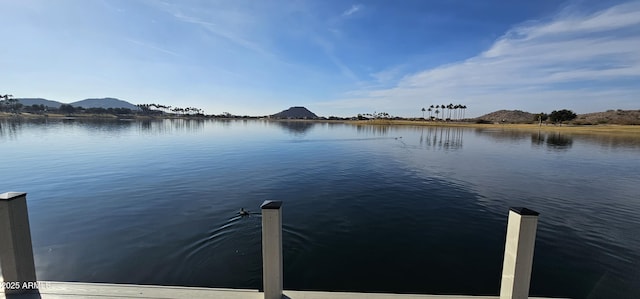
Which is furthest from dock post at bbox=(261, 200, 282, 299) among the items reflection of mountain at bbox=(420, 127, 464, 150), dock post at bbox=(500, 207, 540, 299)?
reflection of mountain at bbox=(420, 127, 464, 150)

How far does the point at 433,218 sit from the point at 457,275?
350cm

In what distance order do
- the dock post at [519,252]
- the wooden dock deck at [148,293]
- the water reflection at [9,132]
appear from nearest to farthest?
1. the dock post at [519,252]
2. the wooden dock deck at [148,293]
3. the water reflection at [9,132]

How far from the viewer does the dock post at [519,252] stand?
3131 mm

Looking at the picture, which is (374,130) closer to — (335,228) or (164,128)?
(164,128)

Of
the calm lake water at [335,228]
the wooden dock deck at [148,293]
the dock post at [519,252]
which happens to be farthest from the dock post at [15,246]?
the dock post at [519,252]

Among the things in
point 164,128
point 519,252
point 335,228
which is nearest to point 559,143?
point 335,228

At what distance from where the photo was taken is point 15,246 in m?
3.42

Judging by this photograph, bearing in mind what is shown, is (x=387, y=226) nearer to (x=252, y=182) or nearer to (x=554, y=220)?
(x=554, y=220)

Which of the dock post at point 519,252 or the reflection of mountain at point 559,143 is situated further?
the reflection of mountain at point 559,143

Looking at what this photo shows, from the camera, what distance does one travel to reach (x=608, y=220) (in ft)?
30.8

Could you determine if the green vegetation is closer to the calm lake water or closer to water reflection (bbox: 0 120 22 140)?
the calm lake water

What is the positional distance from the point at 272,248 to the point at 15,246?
10.8 feet

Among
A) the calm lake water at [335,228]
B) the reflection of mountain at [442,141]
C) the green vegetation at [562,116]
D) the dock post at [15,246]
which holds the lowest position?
the calm lake water at [335,228]

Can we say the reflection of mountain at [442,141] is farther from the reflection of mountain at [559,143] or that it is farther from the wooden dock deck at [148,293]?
the wooden dock deck at [148,293]
